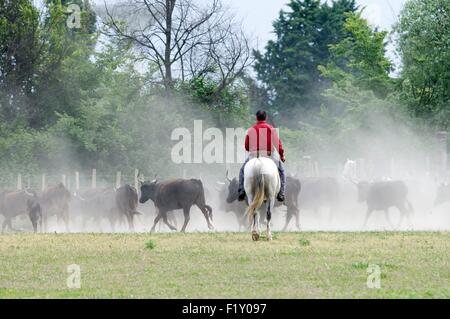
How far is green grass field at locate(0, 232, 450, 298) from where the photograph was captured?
1549 cm

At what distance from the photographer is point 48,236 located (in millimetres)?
25078

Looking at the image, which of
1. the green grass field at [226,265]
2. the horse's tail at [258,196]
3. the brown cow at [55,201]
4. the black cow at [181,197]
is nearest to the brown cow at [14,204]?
the brown cow at [55,201]

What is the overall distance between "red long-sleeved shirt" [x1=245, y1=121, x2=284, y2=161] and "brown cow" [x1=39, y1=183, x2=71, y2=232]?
15129 millimetres

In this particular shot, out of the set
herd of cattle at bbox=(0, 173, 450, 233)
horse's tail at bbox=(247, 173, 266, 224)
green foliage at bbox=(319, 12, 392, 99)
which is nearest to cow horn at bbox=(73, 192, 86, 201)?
herd of cattle at bbox=(0, 173, 450, 233)

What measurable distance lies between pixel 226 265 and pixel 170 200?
13661 millimetres

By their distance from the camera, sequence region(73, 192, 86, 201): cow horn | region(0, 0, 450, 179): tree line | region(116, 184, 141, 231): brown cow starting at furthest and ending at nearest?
1. region(0, 0, 450, 179): tree line
2. region(73, 192, 86, 201): cow horn
3. region(116, 184, 141, 231): brown cow

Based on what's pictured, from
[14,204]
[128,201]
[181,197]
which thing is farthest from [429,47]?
[181,197]

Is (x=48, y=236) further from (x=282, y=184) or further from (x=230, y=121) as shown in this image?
Answer: (x=230, y=121)

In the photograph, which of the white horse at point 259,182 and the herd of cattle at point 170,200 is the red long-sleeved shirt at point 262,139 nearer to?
the white horse at point 259,182

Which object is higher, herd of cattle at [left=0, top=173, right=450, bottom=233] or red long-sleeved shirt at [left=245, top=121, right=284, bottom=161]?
red long-sleeved shirt at [left=245, top=121, right=284, bottom=161]

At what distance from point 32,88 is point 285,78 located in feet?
106

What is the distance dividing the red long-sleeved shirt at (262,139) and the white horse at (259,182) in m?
0.29

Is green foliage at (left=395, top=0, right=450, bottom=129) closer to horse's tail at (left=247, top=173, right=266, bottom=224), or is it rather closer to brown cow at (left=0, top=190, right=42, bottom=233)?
brown cow at (left=0, top=190, right=42, bottom=233)
